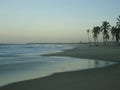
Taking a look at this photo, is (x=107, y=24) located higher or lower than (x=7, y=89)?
higher

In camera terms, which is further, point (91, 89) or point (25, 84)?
point (25, 84)

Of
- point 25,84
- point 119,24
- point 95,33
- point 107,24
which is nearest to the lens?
point 25,84

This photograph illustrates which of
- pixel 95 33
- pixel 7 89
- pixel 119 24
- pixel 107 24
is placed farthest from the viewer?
pixel 95 33

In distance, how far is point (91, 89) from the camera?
25.4ft

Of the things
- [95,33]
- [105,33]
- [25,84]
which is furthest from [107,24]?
[25,84]

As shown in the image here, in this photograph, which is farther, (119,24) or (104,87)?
(119,24)

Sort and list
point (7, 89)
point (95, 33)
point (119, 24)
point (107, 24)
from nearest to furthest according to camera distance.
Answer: point (7, 89), point (119, 24), point (107, 24), point (95, 33)

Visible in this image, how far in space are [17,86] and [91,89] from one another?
3.11 metres

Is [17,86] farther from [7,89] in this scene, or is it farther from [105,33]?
[105,33]

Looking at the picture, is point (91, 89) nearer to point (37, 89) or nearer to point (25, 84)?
point (37, 89)

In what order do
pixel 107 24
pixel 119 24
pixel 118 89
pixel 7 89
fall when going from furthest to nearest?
pixel 107 24
pixel 119 24
pixel 7 89
pixel 118 89

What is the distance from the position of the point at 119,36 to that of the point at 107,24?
7.12 m

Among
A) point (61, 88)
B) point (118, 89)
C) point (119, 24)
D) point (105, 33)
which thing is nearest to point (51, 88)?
point (61, 88)

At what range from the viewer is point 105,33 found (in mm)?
85188
